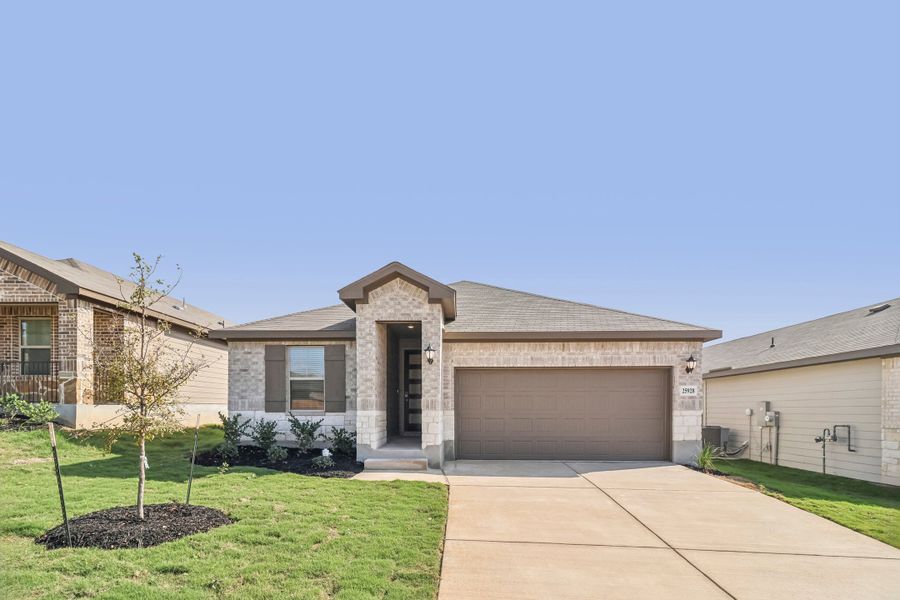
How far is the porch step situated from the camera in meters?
9.91

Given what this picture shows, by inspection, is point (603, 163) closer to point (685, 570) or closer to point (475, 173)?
point (475, 173)

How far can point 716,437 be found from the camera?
16375 mm

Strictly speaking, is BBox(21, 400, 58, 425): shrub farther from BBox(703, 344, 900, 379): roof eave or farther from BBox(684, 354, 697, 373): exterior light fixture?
BBox(703, 344, 900, 379): roof eave

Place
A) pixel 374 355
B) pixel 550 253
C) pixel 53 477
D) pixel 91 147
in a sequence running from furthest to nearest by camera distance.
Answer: pixel 550 253, pixel 91 147, pixel 374 355, pixel 53 477

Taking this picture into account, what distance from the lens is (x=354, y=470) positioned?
383 inches

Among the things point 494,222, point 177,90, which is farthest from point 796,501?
point 177,90

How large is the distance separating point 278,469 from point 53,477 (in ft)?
11.3

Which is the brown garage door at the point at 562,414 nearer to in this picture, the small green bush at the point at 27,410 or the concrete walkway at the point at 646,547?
the concrete walkway at the point at 646,547

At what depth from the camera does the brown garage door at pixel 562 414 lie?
38.0 feet

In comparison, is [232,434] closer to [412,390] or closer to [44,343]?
[412,390]

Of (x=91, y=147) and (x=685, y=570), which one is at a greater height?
(x=91, y=147)

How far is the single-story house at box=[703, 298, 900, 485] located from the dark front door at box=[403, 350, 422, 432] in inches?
383

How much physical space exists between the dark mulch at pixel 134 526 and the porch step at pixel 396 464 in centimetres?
395

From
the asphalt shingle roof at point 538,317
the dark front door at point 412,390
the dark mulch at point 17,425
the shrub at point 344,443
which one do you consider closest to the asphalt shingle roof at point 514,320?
the asphalt shingle roof at point 538,317
